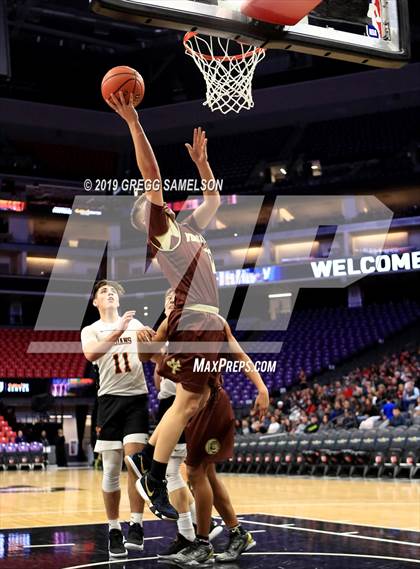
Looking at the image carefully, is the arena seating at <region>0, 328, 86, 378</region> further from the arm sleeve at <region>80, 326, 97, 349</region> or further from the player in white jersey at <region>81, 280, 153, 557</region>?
the arm sleeve at <region>80, 326, 97, 349</region>

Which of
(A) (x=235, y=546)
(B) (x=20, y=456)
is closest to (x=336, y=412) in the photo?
(B) (x=20, y=456)

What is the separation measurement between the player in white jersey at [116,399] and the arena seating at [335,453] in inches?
372

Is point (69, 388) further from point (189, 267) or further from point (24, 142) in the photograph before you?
point (189, 267)

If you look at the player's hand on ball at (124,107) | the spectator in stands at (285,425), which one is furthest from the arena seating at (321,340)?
the player's hand on ball at (124,107)

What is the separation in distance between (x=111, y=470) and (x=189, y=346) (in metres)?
1.56

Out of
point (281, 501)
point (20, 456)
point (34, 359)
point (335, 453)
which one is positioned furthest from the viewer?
point (34, 359)

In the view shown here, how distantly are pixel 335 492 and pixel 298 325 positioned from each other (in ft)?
61.5

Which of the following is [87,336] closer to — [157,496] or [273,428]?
[157,496]

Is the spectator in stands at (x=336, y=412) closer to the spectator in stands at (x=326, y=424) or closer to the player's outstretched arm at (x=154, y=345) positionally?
the spectator in stands at (x=326, y=424)

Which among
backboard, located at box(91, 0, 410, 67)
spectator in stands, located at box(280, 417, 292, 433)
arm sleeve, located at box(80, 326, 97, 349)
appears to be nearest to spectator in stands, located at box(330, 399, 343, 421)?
spectator in stands, located at box(280, 417, 292, 433)

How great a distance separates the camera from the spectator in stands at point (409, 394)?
59.5 feet

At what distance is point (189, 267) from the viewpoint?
5.64 m

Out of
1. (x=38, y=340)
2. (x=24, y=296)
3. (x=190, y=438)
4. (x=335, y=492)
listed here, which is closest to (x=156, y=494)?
(x=190, y=438)

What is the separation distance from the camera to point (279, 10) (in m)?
5.62
